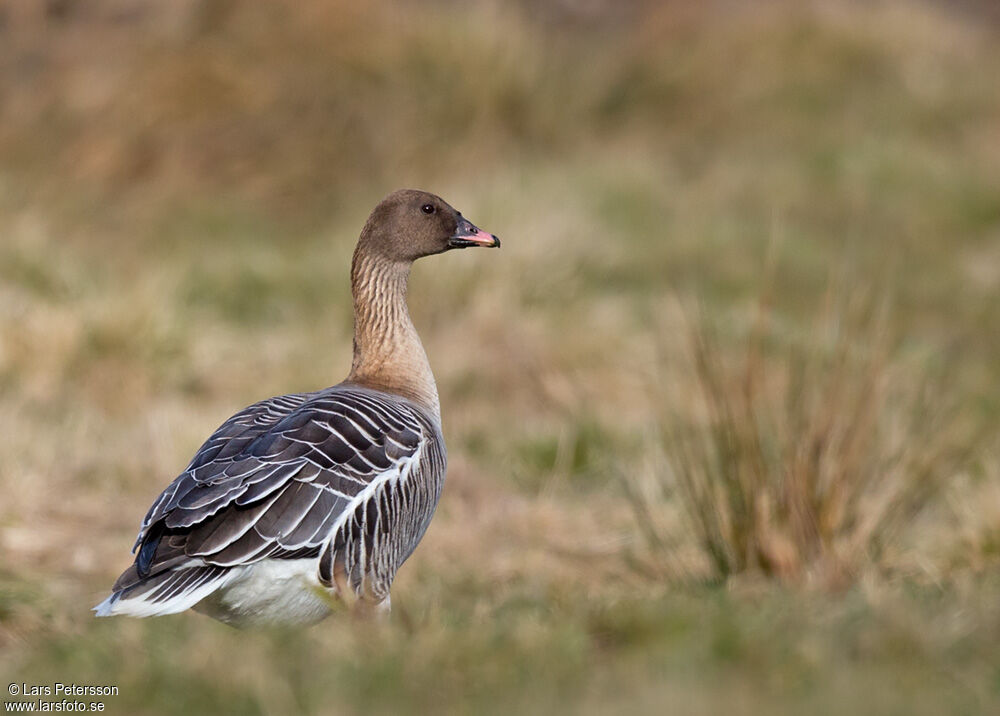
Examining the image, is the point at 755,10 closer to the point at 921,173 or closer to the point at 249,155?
the point at 921,173

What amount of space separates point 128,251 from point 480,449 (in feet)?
16.1

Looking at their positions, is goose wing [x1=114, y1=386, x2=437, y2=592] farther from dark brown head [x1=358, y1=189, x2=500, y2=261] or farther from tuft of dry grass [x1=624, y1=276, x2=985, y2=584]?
tuft of dry grass [x1=624, y1=276, x2=985, y2=584]

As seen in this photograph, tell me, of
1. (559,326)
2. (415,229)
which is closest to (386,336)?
(415,229)

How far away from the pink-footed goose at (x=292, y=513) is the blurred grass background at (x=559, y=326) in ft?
0.68

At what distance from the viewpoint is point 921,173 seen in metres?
13.0

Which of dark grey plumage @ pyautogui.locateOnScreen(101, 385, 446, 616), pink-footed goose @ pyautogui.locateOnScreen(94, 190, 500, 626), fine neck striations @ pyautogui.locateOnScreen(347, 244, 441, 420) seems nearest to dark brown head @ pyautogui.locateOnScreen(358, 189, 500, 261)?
fine neck striations @ pyautogui.locateOnScreen(347, 244, 441, 420)

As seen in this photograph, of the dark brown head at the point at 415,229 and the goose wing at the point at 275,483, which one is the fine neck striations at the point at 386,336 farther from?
the goose wing at the point at 275,483

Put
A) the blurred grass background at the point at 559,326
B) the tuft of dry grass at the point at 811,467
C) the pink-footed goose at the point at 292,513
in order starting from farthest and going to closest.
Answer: the tuft of dry grass at the point at 811,467, the pink-footed goose at the point at 292,513, the blurred grass background at the point at 559,326

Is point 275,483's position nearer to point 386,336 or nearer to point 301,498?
point 301,498

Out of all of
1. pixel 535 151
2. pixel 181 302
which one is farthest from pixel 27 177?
pixel 535 151

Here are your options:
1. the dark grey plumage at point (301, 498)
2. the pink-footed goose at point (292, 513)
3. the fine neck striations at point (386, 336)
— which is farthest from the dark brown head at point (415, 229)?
the dark grey plumage at point (301, 498)

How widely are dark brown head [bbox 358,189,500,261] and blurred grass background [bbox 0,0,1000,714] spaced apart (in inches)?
41.4

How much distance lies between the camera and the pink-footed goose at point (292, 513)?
415 centimetres

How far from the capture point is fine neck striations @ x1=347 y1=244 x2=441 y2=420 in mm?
5523
